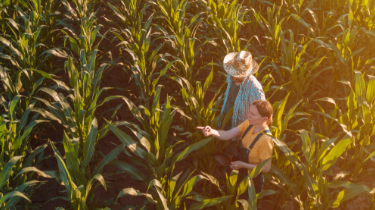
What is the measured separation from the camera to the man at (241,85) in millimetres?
2635

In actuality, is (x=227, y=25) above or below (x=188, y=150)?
above

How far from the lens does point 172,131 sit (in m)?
3.94

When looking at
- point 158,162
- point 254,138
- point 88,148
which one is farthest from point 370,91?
point 88,148

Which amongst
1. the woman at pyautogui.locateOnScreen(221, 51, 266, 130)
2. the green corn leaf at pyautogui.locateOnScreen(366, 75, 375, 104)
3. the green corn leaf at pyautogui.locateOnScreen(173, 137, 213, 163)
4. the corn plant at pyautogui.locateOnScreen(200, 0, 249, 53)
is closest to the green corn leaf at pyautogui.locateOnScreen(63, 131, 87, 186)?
the green corn leaf at pyautogui.locateOnScreen(173, 137, 213, 163)

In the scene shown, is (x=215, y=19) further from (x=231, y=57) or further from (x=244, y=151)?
(x=244, y=151)

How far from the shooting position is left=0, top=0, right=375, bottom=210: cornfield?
7.54ft

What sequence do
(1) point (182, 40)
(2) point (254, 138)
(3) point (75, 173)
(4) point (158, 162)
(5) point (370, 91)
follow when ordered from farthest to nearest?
(1) point (182, 40), (5) point (370, 91), (4) point (158, 162), (2) point (254, 138), (3) point (75, 173)

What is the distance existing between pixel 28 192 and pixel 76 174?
0.90m

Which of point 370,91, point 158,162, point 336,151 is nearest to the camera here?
point 336,151

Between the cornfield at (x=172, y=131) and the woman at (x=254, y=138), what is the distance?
0.12m

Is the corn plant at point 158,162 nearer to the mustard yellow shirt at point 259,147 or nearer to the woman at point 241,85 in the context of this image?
the mustard yellow shirt at point 259,147

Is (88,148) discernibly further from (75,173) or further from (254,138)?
(254,138)

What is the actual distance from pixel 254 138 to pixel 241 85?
1.70ft

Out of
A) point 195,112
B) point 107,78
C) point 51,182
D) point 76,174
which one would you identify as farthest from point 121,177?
point 107,78
